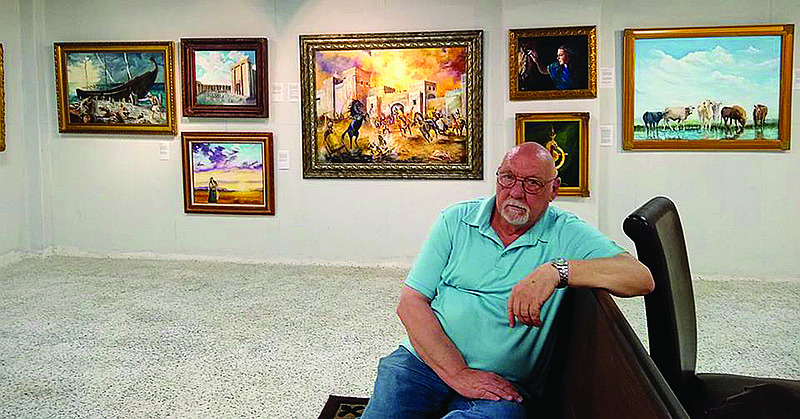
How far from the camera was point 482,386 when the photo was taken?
2.56m

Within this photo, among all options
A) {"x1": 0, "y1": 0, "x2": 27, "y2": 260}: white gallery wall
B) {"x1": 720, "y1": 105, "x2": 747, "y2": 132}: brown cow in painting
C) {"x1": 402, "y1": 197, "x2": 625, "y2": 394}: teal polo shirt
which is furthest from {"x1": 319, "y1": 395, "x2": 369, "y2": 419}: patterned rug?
{"x1": 0, "y1": 0, "x2": 27, "y2": 260}: white gallery wall

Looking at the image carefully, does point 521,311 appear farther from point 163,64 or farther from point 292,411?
point 163,64

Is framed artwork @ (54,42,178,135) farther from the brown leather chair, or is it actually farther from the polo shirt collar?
the brown leather chair

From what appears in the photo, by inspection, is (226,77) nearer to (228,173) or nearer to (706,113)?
(228,173)

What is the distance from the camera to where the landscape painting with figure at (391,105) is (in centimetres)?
685

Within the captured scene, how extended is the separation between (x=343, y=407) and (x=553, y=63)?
12.2ft

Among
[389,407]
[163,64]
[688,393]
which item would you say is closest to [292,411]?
[389,407]

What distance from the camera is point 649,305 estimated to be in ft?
7.77

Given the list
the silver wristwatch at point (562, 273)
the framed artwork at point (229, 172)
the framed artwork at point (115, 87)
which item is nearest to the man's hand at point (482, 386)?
the silver wristwatch at point (562, 273)

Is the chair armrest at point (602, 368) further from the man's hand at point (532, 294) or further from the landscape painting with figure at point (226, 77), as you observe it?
the landscape painting with figure at point (226, 77)

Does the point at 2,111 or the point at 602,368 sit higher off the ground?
the point at 2,111

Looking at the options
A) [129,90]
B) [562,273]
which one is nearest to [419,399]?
[562,273]

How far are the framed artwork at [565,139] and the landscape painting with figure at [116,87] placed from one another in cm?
315

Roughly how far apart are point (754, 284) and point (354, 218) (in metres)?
3.22
